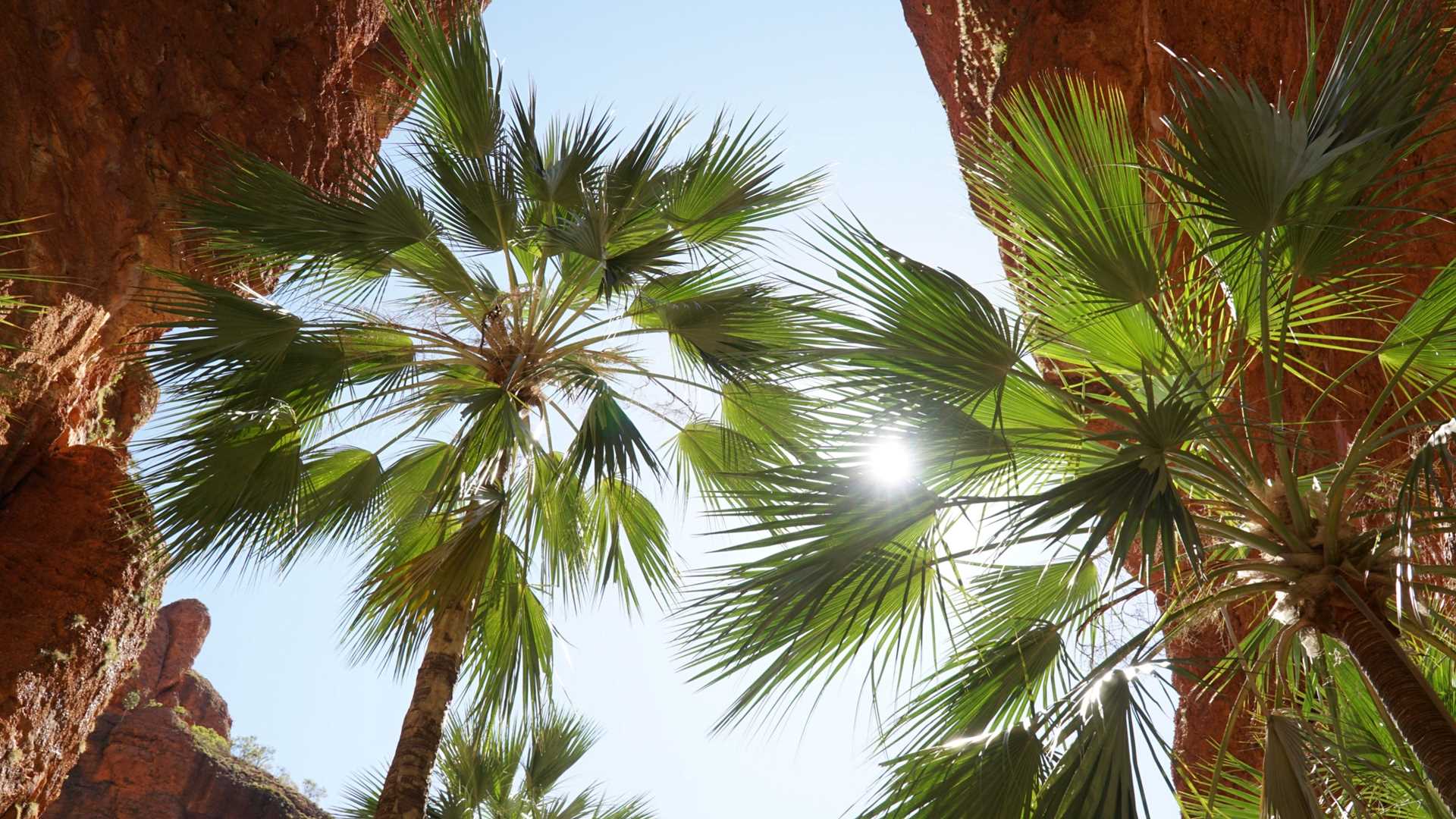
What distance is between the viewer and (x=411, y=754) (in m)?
5.30

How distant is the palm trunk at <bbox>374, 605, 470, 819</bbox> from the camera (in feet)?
16.8

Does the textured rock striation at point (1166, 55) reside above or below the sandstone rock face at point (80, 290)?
above

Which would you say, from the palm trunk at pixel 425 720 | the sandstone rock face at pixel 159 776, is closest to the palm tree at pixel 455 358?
the palm trunk at pixel 425 720

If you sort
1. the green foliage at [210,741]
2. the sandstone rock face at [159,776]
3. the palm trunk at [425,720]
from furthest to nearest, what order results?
the green foliage at [210,741]
the sandstone rock face at [159,776]
the palm trunk at [425,720]

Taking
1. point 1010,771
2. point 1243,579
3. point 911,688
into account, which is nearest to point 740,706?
point 911,688

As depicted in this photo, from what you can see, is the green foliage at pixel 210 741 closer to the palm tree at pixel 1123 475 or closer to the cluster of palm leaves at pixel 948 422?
the cluster of palm leaves at pixel 948 422

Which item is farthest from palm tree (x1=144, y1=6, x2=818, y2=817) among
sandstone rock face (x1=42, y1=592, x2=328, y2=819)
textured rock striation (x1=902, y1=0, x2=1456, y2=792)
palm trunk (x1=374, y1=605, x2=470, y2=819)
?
sandstone rock face (x1=42, y1=592, x2=328, y2=819)

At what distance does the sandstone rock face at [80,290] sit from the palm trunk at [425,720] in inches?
87.9

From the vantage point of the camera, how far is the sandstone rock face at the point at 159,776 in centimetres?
1360

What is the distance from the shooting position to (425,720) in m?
5.41

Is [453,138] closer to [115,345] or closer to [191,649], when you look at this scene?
[115,345]

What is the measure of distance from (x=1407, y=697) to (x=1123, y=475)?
1144mm

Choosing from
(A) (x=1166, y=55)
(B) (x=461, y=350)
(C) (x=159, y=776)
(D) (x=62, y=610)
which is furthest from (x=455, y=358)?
(C) (x=159, y=776)

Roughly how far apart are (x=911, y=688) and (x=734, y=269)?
3413 mm
